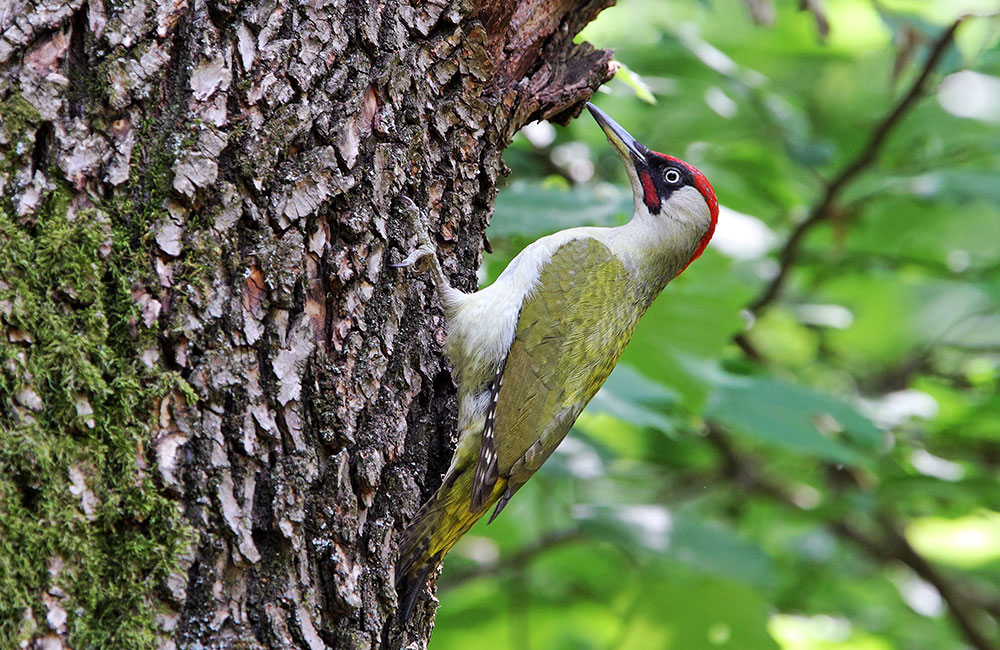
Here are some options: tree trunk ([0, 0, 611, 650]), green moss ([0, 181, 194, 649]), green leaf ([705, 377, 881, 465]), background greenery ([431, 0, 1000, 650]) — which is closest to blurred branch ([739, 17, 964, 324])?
background greenery ([431, 0, 1000, 650])

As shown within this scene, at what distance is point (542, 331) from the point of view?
10.2 ft

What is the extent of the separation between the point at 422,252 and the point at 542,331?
3.02ft

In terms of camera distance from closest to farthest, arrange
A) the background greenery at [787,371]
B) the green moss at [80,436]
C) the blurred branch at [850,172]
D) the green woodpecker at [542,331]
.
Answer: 1. the green moss at [80,436]
2. the green woodpecker at [542,331]
3. the background greenery at [787,371]
4. the blurred branch at [850,172]

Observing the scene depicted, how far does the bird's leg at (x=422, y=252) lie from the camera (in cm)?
223

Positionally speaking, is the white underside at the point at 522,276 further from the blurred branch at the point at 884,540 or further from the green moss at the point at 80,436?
the blurred branch at the point at 884,540

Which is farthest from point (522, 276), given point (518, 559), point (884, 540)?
point (884, 540)

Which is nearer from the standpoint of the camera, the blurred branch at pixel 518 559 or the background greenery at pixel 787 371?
the background greenery at pixel 787 371

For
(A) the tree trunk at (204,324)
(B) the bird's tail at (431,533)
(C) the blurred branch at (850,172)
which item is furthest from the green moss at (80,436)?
(C) the blurred branch at (850,172)

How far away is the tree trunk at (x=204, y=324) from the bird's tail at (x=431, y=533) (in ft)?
0.24

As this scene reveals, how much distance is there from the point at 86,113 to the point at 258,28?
41cm

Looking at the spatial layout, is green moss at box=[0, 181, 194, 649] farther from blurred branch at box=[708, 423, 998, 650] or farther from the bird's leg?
blurred branch at box=[708, 423, 998, 650]

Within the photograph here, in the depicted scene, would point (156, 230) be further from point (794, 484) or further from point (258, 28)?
point (794, 484)

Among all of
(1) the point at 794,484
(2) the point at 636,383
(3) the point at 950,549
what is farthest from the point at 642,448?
(2) the point at 636,383

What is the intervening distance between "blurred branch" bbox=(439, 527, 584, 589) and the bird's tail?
2219 mm
